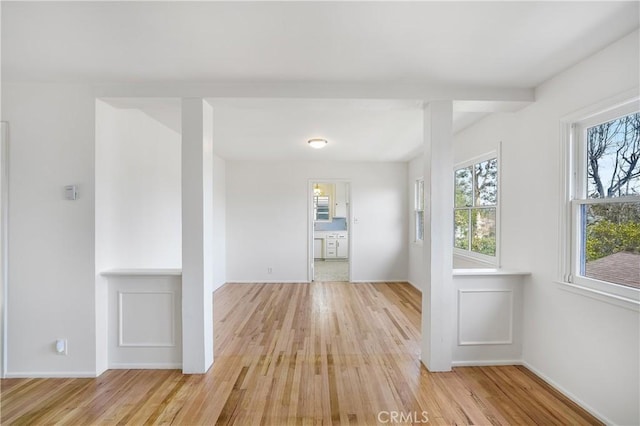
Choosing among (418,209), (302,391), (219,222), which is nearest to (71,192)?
(302,391)

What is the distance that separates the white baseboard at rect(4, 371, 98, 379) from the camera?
234cm

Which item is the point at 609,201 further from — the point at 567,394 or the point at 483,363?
the point at 483,363

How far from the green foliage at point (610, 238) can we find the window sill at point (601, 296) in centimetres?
23

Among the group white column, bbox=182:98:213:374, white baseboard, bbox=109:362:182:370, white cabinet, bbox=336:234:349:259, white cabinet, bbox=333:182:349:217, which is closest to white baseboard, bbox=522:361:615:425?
white column, bbox=182:98:213:374

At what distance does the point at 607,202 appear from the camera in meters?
1.94

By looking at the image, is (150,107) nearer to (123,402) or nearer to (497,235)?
(123,402)

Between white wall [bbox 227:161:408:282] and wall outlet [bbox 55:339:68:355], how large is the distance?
3.35 m

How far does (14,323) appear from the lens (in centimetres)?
235

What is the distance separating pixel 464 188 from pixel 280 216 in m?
3.38

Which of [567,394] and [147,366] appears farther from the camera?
[147,366]

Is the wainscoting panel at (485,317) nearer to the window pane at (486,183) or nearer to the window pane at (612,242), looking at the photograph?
the window pane at (612,242)

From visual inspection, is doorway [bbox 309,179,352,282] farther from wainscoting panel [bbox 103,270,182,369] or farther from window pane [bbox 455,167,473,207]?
wainscoting panel [bbox 103,270,182,369]

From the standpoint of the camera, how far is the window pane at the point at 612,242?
1.76 m

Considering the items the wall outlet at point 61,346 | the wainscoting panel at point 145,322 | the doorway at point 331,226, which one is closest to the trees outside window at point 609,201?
the wainscoting panel at point 145,322
